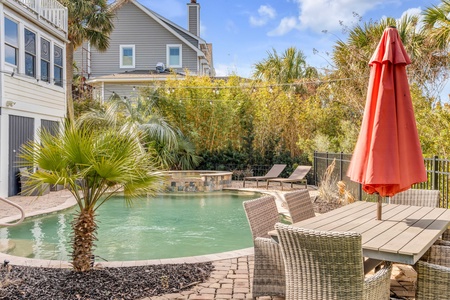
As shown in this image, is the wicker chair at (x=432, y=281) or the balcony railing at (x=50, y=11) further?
the balcony railing at (x=50, y=11)

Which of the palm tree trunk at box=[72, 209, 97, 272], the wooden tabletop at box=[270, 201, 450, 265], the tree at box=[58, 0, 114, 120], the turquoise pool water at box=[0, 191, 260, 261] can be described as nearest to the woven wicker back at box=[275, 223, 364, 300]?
the wooden tabletop at box=[270, 201, 450, 265]

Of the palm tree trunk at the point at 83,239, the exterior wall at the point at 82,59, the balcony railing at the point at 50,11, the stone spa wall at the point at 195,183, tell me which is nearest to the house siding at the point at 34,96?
the balcony railing at the point at 50,11

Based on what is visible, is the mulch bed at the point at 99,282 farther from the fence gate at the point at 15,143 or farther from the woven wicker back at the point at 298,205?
the fence gate at the point at 15,143

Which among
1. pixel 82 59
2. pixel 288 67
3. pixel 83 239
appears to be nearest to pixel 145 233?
pixel 83 239

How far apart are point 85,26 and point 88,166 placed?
1540 centimetres

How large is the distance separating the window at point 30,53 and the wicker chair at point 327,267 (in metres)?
11.4

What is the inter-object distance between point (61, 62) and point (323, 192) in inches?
386

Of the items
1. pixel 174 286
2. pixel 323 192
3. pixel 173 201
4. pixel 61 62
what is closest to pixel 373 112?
pixel 174 286

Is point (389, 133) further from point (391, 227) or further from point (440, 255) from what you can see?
point (440, 255)

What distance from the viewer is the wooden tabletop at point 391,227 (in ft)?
9.19

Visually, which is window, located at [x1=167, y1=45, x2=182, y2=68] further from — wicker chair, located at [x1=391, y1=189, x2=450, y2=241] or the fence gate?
wicker chair, located at [x1=391, y1=189, x2=450, y2=241]

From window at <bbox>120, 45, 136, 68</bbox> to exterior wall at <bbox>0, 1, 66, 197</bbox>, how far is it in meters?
8.58

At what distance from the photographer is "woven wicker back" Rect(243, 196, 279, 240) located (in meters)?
3.68

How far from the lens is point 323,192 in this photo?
970cm
